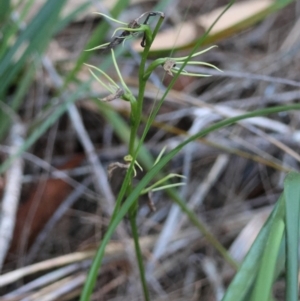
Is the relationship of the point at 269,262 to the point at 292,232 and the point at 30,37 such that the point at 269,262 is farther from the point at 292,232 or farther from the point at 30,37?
the point at 30,37

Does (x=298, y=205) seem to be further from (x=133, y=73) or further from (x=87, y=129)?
(x=133, y=73)

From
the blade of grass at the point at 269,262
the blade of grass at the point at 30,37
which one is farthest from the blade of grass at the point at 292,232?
the blade of grass at the point at 30,37

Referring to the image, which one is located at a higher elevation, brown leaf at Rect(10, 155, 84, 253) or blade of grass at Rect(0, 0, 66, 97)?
blade of grass at Rect(0, 0, 66, 97)

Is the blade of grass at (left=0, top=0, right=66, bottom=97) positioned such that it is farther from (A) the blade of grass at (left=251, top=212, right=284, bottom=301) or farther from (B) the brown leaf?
(A) the blade of grass at (left=251, top=212, right=284, bottom=301)

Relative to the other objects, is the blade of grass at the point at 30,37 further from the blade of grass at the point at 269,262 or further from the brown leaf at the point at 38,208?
the blade of grass at the point at 269,262

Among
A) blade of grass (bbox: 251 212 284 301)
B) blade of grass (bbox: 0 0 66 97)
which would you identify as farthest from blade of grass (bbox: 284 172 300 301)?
blade of grass (bbox: 0 0 66 97)

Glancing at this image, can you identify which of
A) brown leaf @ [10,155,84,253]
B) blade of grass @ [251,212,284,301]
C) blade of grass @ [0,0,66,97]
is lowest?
blade of grass @ [251,212,284,301]

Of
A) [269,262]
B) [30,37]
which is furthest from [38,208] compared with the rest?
[269,262]

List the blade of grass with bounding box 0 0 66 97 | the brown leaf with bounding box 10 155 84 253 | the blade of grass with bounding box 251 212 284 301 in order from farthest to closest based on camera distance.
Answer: the brown leaf with bounding box 10 155 84 253 → the blade of grass with bounding box 0 0 66 97 → the blade of grass with bounding box 251 212 284 301

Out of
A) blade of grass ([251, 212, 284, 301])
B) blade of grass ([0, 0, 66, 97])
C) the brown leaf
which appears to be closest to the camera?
blade of grass ([251, 212, 284, 301])

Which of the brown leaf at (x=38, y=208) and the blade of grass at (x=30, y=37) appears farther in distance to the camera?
the brown leaf at (x=38, y=208)

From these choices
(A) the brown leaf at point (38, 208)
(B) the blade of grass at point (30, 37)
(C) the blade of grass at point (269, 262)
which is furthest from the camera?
(A) the brown leaf at point (38, 208)
